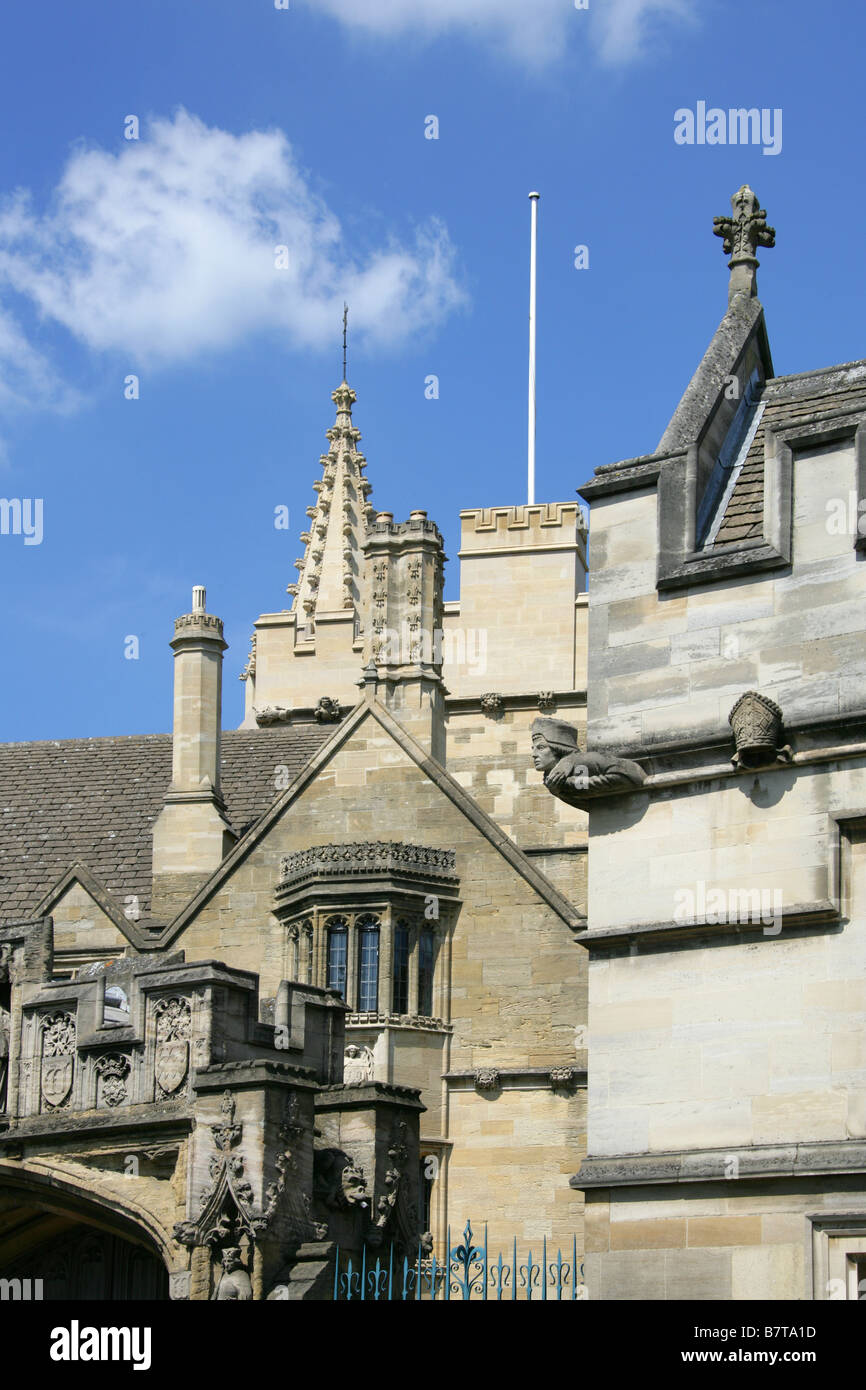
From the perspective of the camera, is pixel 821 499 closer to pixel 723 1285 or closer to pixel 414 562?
pixel 723 1285

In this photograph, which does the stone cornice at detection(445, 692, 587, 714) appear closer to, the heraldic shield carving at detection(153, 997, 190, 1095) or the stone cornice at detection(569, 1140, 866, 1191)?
the heraldic shield carving at detection(153, 997, 190, 1095)

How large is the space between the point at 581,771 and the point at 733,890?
1279 mm

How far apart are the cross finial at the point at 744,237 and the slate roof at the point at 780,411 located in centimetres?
99

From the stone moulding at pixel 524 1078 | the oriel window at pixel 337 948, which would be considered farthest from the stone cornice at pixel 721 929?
the oriel window at pixel 337 948

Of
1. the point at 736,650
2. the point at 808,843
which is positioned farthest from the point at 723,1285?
the point at 736,650

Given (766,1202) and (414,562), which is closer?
(766,1202)

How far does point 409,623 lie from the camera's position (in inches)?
1255

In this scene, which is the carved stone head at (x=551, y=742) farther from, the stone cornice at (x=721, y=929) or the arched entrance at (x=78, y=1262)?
the arched entrance at (x=78, y=1262)

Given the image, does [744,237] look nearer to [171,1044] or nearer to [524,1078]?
[171,1044]

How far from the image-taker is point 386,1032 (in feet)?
88.4

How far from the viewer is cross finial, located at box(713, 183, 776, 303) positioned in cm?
1950
